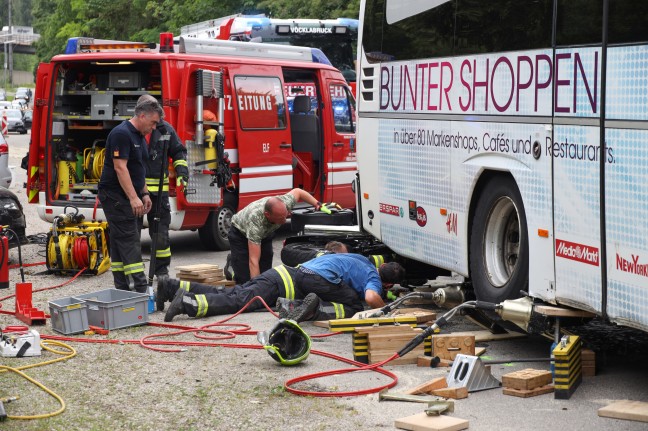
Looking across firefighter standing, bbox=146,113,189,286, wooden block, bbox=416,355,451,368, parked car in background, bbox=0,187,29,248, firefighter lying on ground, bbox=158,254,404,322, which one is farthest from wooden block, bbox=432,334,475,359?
parked car in background, bbox=0,187,29,248

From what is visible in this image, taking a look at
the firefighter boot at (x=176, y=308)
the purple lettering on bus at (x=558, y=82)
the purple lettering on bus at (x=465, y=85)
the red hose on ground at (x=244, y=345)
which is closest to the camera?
the red hose on ground at (x=244, y=345)

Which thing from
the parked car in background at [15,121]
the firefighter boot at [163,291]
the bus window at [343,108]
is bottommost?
the firefighter boot at [163,291]

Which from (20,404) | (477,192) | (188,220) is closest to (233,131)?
(188,220)

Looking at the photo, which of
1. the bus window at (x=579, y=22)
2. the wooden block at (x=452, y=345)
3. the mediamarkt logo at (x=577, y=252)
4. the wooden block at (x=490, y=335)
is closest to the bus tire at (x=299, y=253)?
the wooden block at (x=490, y=335)

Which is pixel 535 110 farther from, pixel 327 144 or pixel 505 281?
pixel 327 144

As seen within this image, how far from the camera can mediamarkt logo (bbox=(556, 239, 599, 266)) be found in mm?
6996

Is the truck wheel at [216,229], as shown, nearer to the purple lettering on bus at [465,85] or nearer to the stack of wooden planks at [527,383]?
the purple lettering on bus at [465,85]

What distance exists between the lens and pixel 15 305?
9.98 metres

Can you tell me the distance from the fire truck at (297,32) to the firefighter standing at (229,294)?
11.7 m

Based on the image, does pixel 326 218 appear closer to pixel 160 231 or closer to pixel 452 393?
pixel 160 231

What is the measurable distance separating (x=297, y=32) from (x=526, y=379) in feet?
52.4

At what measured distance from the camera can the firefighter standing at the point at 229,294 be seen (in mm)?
9617

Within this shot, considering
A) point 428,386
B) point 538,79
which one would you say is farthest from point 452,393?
point 538,79

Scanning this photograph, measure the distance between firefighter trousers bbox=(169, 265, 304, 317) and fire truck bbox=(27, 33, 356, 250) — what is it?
3353 millimetres
